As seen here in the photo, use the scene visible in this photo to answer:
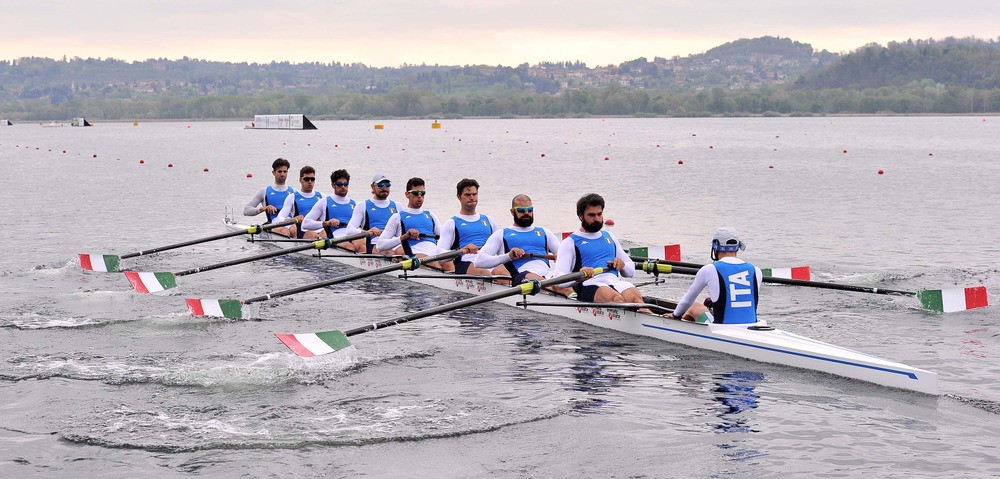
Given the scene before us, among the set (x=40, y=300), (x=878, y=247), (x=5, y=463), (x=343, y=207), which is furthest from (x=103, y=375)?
(x=878, y=247)

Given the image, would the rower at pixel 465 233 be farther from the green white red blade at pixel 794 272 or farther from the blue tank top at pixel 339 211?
the blue tank top at pixel 339 211

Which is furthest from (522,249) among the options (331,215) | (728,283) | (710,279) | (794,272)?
(331,215)

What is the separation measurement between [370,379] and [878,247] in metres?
14.9

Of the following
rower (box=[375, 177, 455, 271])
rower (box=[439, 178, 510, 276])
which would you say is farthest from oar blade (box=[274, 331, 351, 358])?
rower (box=[375, 177, 455, 271])

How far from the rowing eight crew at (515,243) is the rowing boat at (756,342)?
166mm

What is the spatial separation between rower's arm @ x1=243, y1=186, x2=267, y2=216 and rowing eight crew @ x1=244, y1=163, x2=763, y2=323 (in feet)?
Answer: 1.15

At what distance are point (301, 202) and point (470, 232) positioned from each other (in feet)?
20.5

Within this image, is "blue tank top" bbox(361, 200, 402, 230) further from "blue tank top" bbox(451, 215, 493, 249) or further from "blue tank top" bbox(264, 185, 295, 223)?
"blue tank top" bbox(264, 185, 295, 223)

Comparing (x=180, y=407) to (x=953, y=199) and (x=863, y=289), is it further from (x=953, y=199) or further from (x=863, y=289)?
(x=953, y=199)

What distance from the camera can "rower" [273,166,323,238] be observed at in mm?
21109

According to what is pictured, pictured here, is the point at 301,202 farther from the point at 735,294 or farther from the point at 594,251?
the point at 735,294

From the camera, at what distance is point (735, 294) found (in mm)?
11758

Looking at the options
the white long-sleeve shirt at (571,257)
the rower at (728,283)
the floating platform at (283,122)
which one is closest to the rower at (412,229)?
the white long-sleeve shirt at (571,257)

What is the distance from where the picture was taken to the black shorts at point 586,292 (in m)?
13.6
